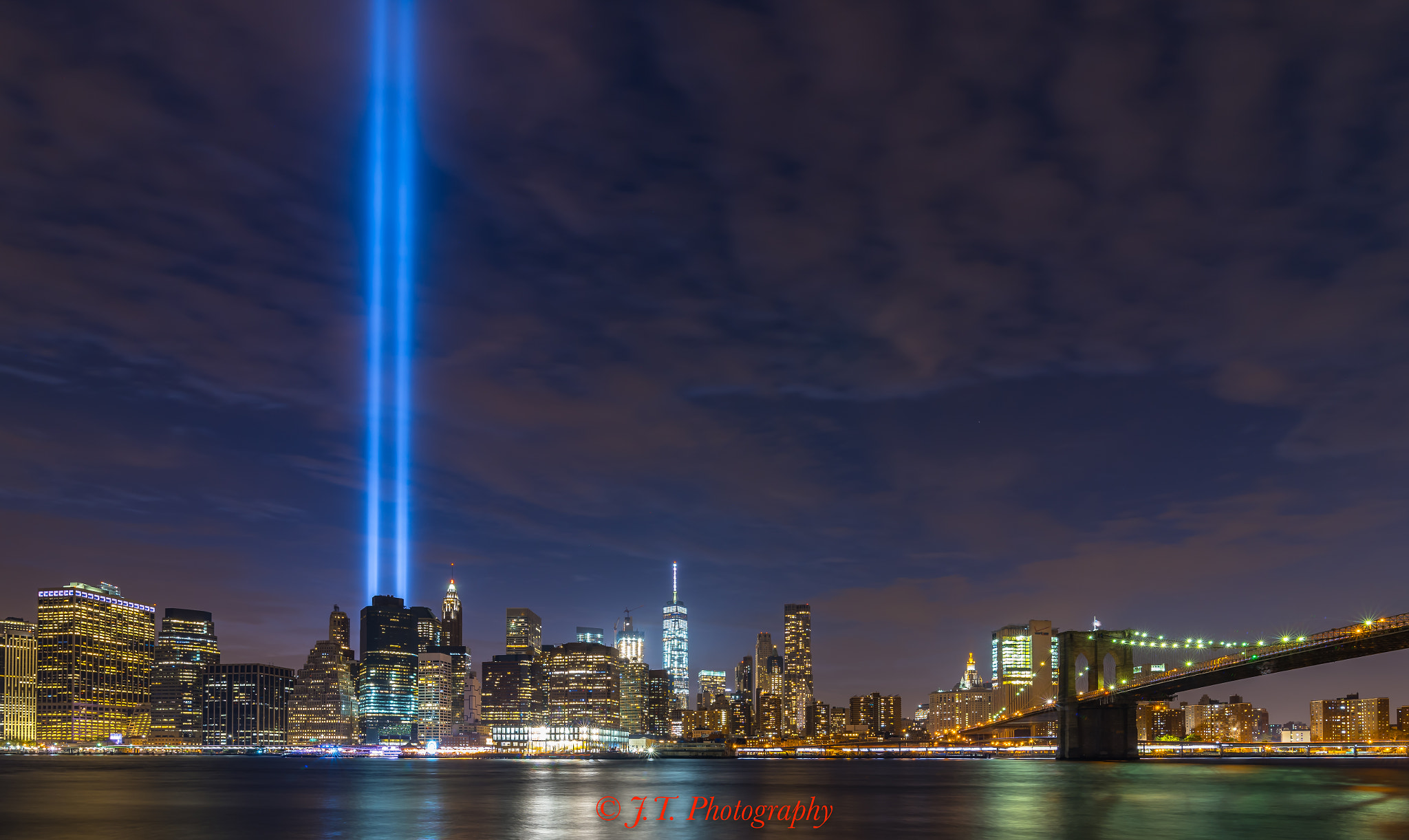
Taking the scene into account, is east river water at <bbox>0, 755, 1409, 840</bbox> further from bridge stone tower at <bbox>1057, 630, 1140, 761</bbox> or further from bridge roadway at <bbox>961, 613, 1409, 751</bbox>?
bridge stone tower at <bbox>1057, 630, 1140, 761</bbox>

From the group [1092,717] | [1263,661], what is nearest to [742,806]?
[1263,661]

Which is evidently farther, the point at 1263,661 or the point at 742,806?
the point at 1263,661

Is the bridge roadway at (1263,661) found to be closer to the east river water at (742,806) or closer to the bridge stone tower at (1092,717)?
the bridge stone tower at (1092,717)

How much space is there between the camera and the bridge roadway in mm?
111625

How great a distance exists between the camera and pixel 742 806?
82.3 m

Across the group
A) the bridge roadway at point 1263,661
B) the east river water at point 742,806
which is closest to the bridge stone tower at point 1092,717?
the bridge roadway at point 1263,661

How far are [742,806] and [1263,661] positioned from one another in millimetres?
72336

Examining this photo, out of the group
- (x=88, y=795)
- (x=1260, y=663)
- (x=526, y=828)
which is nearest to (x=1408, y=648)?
(x=1260, y=663)

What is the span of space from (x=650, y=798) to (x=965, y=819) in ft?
99.7

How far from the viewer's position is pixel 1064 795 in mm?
88188

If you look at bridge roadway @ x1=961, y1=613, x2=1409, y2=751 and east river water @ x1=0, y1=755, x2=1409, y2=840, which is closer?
east river water @ x1=0, y1=755, x2=1409, y2=840

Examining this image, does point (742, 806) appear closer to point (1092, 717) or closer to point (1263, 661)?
point (1263, 661)

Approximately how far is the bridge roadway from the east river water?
10385 millimetres

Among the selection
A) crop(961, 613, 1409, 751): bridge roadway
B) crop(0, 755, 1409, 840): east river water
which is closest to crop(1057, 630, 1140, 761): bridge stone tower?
crop(961, 613, 1409, 751): bridge roadway
